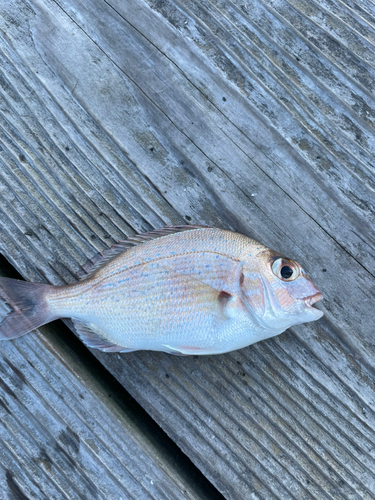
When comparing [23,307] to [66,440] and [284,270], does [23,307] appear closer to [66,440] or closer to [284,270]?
[66,440]

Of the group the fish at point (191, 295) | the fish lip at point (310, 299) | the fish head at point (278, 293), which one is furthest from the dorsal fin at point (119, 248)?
the fish lip at point (310, 299)

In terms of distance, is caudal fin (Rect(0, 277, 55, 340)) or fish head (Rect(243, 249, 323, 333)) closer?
fish head (Rect(243, 249, 323, 333))

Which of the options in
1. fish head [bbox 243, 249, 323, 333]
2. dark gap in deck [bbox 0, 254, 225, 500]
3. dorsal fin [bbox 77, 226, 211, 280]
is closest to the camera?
fish head [bbox 243, 249, 323, 333]

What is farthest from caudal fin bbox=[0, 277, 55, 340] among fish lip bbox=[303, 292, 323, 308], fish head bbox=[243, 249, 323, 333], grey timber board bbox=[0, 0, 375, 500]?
fish lip bbox=[303, 292, 323, 308]

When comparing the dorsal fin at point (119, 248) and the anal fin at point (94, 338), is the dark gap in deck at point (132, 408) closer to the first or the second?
the anal fin at point (94, 338)

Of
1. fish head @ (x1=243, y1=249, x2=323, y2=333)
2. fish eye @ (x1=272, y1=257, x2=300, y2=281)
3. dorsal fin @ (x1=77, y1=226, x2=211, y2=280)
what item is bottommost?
dorsal fin @ (x1=77, y1=226, x2=211, y2=280)

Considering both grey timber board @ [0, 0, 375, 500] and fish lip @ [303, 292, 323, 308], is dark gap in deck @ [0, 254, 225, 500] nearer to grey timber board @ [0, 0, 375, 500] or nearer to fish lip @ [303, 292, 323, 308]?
grey timber board @ [0, 0, 375, 500]

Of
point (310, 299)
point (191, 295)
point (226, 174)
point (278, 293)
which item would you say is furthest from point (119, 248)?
point (310, 299)
